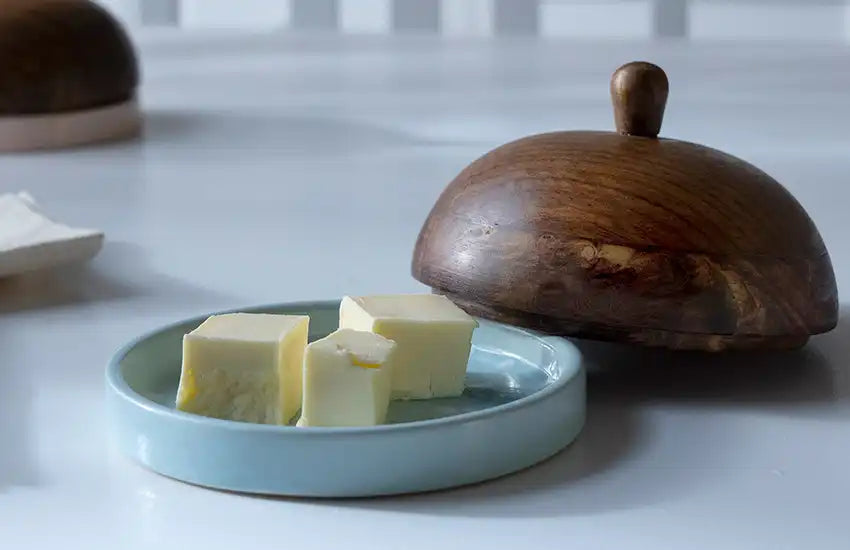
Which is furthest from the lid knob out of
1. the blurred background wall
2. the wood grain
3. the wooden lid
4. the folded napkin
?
the blurred background wall

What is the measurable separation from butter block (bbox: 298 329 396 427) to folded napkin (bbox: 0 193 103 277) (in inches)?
13.4

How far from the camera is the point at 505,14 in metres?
3.08

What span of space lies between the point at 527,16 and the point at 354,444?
2.67 metres

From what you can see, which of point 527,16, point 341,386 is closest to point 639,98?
point 341,386

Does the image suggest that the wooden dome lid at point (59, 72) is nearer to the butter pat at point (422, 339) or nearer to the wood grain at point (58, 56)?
the wood grain at point (58, 56)

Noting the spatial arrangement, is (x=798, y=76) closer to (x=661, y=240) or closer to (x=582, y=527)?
(x=661, y=240)

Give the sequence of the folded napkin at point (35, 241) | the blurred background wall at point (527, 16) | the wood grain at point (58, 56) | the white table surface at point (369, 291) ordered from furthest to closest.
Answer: the blurred background wall at point (527, 16) < the wood grain at point (58, 56) < the folded napkin at point (35, 241) < the white table surface at point (369, 291)

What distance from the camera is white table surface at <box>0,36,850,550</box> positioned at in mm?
489

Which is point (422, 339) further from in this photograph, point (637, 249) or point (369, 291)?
point (369, 291)

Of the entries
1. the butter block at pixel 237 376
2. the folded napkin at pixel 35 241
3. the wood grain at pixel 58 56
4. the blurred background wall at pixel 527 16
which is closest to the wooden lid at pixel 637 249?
the butter block at pixel 237 376

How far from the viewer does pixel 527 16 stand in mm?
3092

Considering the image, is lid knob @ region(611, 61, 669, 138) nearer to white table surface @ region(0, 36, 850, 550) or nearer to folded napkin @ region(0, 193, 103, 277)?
white table surface @ region(0, 36, 850, 550)

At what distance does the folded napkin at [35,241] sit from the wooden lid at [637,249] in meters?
0.27

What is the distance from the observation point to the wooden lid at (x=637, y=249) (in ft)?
1.96
